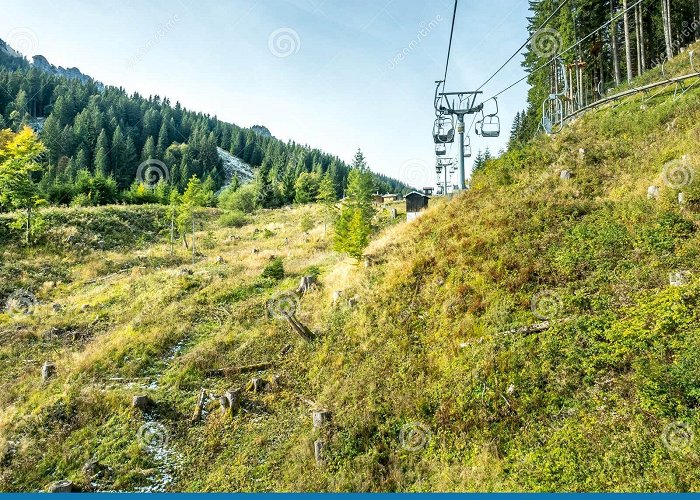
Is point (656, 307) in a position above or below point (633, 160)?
below

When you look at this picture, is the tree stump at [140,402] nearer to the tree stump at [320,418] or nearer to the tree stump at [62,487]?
the tree stump at [62,487]

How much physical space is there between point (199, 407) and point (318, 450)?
496 centimetres

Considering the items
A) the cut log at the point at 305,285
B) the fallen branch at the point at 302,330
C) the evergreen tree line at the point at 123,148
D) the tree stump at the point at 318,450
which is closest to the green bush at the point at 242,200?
the evergreen tree line at the point at 123,148

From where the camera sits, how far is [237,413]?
11766mm

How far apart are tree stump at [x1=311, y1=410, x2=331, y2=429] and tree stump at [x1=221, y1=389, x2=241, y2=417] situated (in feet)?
9.88

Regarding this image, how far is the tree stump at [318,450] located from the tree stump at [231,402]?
3684mm

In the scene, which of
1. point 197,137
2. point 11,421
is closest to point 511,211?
point 11,421

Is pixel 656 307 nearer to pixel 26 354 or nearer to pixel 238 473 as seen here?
pixel 238 473

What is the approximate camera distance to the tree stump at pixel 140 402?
39.9 ft

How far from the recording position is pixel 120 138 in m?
92.7

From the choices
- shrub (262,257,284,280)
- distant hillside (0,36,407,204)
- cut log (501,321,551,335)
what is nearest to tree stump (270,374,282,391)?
cut log (501,321,551,335)

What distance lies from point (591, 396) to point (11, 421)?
54.6 ft

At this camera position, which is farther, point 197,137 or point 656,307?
point 197,137

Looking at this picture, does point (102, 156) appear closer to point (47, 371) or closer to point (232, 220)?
point (232, 220)
